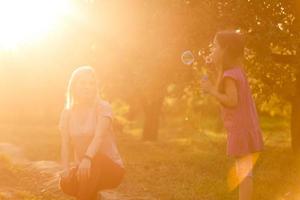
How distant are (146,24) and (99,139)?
12.6 m

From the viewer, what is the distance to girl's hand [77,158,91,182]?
8234 millimetres

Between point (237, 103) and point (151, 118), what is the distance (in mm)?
21953

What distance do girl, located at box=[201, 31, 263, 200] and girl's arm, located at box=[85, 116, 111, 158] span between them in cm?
166

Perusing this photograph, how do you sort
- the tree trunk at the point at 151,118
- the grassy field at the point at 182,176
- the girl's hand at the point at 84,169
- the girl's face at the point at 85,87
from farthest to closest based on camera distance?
the tree trunk at the point at 151,118
the grassy field at the point at 182,176
the girl's face at the point at 85,87
the girl's hand at the point at 84,169

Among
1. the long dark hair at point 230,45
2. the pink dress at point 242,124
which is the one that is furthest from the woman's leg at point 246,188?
the long dark hair at point 230,45

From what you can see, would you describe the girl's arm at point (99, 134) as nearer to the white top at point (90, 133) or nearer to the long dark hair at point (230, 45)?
the white top at point (90, 133)

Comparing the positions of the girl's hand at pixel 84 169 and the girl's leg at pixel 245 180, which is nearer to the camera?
the girl's leg at pixel 245 180

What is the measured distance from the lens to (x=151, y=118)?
98.1 ft

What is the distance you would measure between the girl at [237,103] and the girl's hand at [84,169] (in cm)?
194

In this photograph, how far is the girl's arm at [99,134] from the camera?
27.5ft

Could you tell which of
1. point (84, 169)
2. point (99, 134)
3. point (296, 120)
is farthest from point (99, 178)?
point (296, 120)

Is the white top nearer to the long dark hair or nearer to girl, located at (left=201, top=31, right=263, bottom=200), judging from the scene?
girl, located at (left=201, top=31, right=263, bottom=200)

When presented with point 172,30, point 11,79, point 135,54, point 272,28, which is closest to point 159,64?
point 172,30

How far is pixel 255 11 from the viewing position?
18.3 metres
